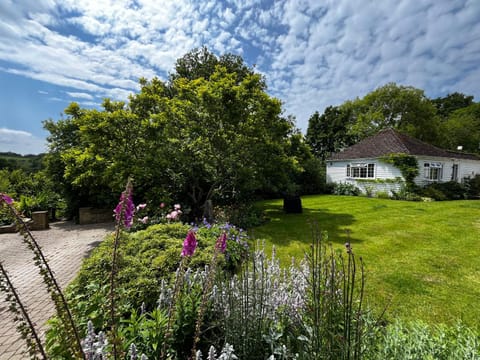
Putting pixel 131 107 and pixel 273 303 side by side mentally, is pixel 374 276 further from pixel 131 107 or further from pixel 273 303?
pixel 131 107

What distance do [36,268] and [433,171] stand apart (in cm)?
2198

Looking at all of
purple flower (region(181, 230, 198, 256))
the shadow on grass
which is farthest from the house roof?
purple flower (region(181, 230, 198, 256))

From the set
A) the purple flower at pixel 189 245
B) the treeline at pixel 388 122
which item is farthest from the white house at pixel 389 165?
the purple flower at pixel 189 245

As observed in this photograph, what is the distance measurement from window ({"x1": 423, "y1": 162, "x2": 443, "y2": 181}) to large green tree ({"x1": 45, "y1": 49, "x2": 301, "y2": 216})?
12.6 meters

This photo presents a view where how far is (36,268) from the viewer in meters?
4.78

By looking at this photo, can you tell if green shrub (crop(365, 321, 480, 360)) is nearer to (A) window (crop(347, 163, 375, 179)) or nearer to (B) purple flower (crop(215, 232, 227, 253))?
(B) purple flower (crop(215, 232, 227, 253))

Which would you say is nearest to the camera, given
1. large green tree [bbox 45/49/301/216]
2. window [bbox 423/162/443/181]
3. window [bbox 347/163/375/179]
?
large green tree [bbox 45/49/301/216]

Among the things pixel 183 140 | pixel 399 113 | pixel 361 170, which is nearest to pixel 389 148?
pixel 361 170

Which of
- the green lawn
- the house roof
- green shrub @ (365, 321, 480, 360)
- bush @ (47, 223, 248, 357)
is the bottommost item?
the green lawn

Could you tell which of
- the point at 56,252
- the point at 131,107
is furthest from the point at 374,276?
the point at 131,107

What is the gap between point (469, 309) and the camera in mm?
3285

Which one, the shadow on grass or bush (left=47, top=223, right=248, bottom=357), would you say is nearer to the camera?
bush (left=47, top=223, right=248, bottom=357)

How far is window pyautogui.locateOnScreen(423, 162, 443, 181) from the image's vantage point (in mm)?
15664

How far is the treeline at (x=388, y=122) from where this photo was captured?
24625mm
